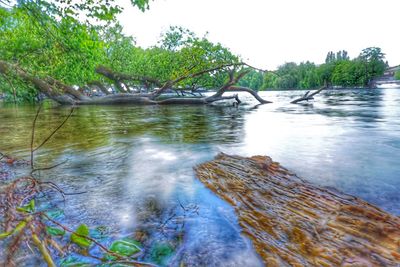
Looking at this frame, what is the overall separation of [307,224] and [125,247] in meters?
2.08

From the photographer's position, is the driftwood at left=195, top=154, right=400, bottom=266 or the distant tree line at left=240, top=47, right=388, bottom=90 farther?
the distant tree line at left=240, top=47, right=388, bottom=90

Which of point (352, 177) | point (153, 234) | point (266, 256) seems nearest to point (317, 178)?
point (352, 177)

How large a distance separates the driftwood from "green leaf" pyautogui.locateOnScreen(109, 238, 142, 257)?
1.28m

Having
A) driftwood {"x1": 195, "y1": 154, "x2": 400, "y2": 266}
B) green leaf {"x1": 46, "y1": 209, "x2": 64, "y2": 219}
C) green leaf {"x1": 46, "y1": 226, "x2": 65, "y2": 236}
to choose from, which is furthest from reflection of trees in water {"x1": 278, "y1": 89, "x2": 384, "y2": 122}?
green leaf {"x1": 46, "y1": 226, "x2": 65, "y2": 236}

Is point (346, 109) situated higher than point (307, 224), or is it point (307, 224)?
point (307, 224)

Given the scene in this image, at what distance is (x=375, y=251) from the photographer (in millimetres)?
2377

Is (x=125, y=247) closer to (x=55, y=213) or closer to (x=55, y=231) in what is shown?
(x=55, y=231)

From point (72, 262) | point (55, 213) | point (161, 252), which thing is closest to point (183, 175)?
point (55, 213)

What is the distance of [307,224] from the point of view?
288cm

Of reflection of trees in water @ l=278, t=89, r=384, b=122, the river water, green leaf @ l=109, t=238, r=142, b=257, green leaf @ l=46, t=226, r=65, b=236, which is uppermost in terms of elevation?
green leaf @ l=46, t=226, r=65, b=236

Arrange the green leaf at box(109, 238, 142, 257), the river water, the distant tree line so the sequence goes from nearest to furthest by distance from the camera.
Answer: the green leaf at box(109, 238, 142, 257)
the river water
the distant tree line

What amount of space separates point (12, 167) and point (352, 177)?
7.25m

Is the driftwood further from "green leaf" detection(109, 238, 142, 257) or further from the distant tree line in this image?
the distant tree line

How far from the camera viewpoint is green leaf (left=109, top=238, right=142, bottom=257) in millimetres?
2441
